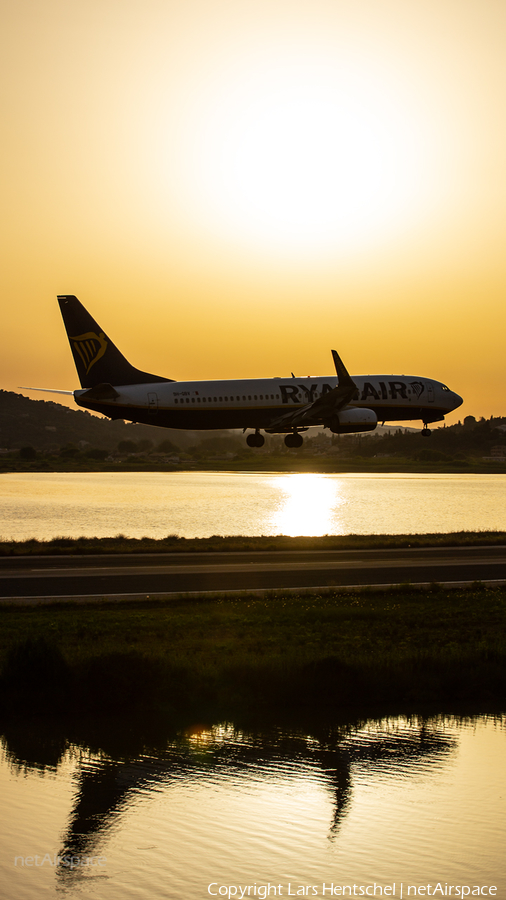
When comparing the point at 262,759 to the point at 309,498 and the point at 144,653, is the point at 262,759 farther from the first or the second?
the point at 309,498

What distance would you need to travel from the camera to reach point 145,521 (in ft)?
384

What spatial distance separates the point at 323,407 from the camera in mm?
57594

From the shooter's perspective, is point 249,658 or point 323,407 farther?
point 323,407

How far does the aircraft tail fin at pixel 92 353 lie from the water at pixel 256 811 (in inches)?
1573

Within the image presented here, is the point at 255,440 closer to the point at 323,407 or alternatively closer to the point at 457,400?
the point at 323,407

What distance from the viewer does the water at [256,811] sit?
16.3 m

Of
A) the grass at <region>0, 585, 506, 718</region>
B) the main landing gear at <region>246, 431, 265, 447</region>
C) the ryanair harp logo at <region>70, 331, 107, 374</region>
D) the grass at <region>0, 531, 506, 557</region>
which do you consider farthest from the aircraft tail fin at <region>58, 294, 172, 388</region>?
the grass at <region>0, 585, 506, 718</region>

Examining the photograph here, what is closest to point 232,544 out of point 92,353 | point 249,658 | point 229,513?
point 92,353

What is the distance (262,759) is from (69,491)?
16926 centimetres

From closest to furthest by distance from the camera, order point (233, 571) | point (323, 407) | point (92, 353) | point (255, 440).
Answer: point (233, 571) < point (255, 440) < point (323, 407) < point (92, 353)

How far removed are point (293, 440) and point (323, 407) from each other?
299cm

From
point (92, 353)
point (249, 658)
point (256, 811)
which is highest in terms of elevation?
point (92, 353)

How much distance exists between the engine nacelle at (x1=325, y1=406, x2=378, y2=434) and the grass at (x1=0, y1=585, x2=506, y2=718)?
74.1ft

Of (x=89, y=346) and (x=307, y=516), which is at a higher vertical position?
(x=89, y=346)
